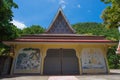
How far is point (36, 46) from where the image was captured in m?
20.3

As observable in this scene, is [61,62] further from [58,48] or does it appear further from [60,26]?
[60,26]

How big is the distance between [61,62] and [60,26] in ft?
25.5

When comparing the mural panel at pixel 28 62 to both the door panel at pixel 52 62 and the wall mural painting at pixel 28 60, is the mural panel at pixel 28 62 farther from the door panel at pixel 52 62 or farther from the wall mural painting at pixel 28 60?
the door panel at pixel 52 62

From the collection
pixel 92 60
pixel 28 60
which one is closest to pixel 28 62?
pixel 28 60

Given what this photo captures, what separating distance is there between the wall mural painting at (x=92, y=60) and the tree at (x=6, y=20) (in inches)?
261

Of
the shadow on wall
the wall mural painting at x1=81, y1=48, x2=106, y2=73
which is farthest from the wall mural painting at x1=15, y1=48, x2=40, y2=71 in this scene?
the wall mural painting at x1=81, y1=48, x2=106, y2=73

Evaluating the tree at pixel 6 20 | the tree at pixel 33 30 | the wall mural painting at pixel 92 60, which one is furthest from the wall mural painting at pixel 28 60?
the tree at pixel 33 30

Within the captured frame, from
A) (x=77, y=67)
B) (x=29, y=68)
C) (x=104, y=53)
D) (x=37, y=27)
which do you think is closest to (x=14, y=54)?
(x=29, y=68)

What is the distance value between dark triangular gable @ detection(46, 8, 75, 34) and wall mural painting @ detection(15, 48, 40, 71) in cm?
813

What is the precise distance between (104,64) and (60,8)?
1240cm

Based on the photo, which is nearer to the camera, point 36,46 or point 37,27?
point 36,46

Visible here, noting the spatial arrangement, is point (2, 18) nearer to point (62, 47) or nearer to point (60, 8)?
point (62, 47)

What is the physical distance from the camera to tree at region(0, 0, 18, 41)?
17400mm

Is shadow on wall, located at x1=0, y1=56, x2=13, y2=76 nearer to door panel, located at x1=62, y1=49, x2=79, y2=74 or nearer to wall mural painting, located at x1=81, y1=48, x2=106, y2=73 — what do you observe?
door panel, located at x1=62, y1=49, x2=79, y2=74
